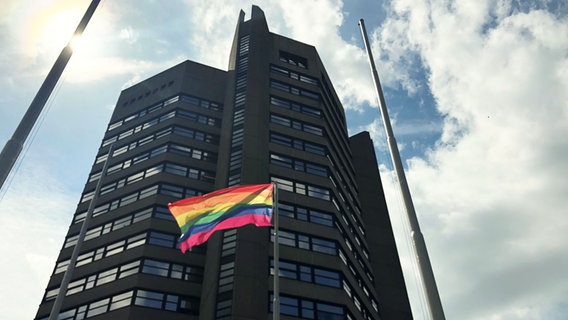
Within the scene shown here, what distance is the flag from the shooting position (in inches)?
803

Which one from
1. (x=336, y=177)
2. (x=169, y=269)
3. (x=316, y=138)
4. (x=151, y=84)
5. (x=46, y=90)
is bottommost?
(x=46, y=90)

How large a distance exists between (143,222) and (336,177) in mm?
21324

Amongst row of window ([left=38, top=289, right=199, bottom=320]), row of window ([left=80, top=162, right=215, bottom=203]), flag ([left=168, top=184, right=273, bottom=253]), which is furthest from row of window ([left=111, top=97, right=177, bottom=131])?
flag ([left=168, top=184, right=273, bottom=253])

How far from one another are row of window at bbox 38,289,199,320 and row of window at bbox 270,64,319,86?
99.9ft

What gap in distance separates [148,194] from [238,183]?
399 inches

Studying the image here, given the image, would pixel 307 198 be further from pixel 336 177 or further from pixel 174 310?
pixel 174 310

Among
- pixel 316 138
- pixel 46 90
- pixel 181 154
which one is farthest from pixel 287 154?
pixel 46 90

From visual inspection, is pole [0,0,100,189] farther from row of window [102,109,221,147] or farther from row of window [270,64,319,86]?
row of window [270,64,319,86]

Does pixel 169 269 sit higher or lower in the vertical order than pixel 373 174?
lower

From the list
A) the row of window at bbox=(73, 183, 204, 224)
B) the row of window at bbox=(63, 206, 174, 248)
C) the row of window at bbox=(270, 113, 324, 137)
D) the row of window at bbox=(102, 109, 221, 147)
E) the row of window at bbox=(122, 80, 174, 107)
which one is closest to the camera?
the row of window at bbox=(63, 206, 174, 248)

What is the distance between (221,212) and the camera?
2108 centimetres

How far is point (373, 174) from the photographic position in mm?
68250

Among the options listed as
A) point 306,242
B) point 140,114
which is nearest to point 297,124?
point 306,242

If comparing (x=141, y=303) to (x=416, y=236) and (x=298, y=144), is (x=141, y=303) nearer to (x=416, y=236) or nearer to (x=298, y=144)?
(x=298, y=144)
